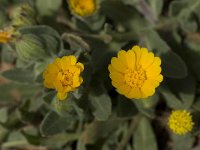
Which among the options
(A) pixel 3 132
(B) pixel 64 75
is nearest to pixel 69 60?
Result: (B) pixel 64 75

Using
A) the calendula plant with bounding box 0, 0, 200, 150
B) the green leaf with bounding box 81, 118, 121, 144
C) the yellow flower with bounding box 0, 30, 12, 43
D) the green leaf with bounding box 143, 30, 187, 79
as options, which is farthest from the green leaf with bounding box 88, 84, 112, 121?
the yellow flower with bounding box 0, 30, 12, 43

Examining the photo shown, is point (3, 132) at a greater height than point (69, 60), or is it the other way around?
point (69, 60)

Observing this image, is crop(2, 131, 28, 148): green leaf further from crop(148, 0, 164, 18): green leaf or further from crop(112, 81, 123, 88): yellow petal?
crop(148, 0, 164, 18): green leaf

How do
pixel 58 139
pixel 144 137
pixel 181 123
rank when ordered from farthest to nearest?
pixel 58 139
pixel 144 137
pixel 181 123

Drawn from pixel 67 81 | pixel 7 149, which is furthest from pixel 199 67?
pixel 7 149

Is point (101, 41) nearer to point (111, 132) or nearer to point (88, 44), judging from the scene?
point (88, 44)

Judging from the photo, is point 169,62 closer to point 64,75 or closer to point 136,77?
point 136,77

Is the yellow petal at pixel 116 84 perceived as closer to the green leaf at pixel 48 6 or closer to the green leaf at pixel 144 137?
the green leaf at pixel 144 137
